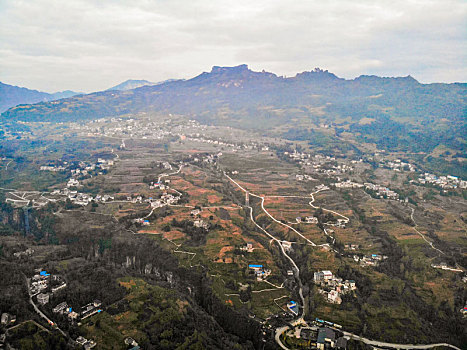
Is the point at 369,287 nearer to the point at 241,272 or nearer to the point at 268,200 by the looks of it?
the point at 241,272

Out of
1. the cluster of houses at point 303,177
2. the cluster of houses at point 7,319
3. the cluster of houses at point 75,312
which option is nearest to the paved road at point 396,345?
the cluster of houses at point 75,312

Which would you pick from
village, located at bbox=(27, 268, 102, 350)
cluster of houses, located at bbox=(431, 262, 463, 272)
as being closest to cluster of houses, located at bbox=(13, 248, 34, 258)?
village, located at bbox=(27, 268, 102, 350)

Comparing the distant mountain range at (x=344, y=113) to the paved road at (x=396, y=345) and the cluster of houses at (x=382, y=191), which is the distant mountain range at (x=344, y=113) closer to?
the cluster of houses at (x=382, y=191)

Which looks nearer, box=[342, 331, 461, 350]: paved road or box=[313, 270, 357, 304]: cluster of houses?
box=[342, 331, 461, 350]: paved road

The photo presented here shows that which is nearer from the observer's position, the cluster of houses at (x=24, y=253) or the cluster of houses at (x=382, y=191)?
the cluster of houses at (x=24, y=253)

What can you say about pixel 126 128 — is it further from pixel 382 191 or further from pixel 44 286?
pixel 44 286

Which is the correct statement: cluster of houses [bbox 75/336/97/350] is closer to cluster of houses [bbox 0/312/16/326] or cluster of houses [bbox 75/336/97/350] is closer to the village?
the village

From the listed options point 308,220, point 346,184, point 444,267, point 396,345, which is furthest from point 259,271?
point 346,184
